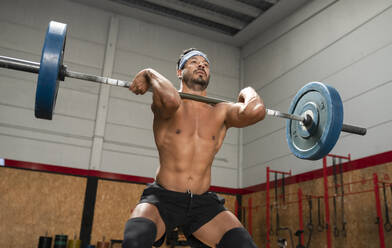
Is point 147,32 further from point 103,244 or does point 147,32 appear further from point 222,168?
point 103,244

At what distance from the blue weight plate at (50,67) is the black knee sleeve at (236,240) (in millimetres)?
1311

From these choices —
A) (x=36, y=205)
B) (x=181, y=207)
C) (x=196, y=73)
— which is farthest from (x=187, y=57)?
(x=36, y=205)

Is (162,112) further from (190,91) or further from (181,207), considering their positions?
(181,207)

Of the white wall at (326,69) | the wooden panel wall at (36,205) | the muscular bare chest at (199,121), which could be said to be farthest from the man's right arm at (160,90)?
the wooden panel wall at (36,205)

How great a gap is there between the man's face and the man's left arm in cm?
24

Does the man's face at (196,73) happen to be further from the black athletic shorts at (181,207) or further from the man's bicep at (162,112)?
the black athletic shorts at (181,207)

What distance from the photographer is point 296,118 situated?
303cm

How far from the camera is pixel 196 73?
104 inches

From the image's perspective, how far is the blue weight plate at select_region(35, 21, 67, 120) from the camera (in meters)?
Result: 2.33

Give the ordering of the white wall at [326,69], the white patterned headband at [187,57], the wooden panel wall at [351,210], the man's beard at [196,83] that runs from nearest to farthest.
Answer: the man's beard at [196,83], the white patterned headband at [187,57], the wooden panel wall at [351,210], the white wall at [326,69]

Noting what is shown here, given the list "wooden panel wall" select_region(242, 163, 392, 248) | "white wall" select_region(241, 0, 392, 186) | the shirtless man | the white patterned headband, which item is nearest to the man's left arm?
the shirtless man

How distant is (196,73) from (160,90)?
47cm

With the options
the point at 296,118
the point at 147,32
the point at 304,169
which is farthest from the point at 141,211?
the point at 147,32

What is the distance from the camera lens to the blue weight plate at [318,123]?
286 centimetres
